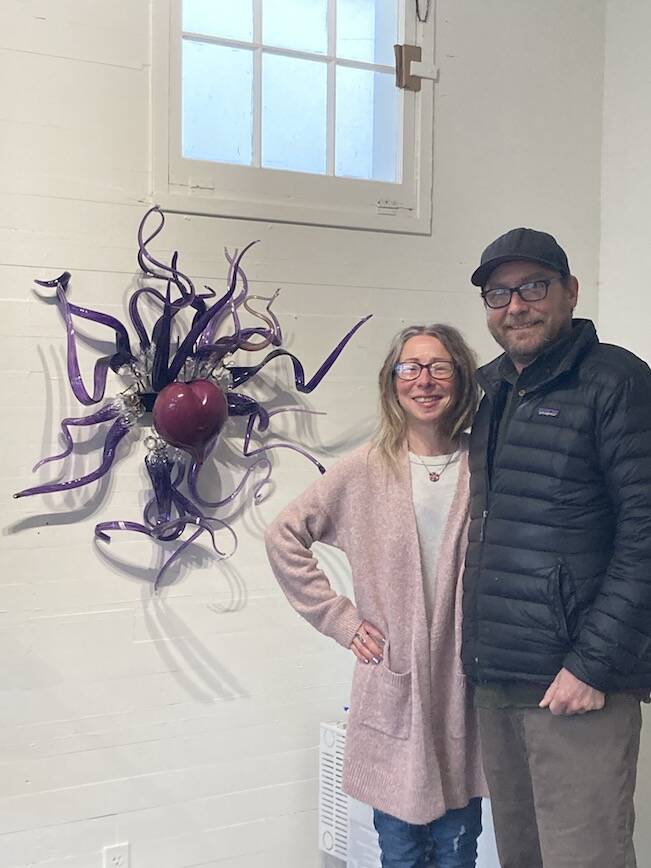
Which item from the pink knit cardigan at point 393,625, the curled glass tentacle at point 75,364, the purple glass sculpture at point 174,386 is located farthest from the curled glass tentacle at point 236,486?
the pink knit cardigan at point 393,625

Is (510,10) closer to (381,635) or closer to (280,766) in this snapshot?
(381,635)

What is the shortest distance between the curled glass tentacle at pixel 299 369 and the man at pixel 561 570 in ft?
2.41

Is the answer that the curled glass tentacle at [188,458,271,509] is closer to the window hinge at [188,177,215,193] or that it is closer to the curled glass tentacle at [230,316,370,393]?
the curled glass tentacle at [230,316,370,393]

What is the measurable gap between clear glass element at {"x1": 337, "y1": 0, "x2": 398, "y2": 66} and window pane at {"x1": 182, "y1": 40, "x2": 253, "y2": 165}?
31cm

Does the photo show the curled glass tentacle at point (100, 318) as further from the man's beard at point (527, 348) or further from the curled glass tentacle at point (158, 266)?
the man's beard at point (527, 348)

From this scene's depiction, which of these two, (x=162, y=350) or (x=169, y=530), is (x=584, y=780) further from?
(x=162, y=350)

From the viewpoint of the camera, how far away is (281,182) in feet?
7.96

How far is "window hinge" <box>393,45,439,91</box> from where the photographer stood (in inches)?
101

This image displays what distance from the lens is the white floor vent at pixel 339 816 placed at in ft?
7.36

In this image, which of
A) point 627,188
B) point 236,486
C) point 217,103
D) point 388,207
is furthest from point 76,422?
point 627,188

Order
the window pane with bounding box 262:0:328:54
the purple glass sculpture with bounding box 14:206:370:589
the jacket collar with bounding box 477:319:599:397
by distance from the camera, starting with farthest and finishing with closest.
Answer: the window pane with bounding box 262:0:328:54
the purple glass sculpture with bounding box 14:206:370:589
the jacket collar with bounding box 477:319:599:397

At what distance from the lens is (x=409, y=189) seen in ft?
8.48

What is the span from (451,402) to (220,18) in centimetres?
131

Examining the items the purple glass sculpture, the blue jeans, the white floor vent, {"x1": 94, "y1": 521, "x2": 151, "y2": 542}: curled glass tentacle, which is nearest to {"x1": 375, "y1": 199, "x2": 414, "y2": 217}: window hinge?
the purple glass sculpture
